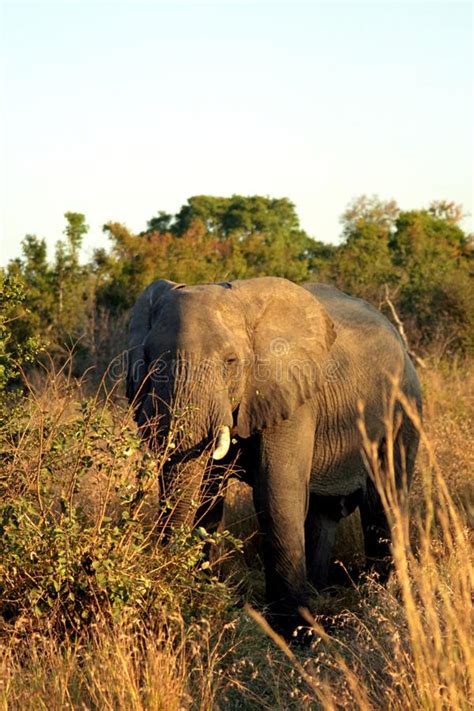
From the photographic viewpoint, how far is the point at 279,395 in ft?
23.4

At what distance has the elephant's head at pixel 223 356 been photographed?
6594mm

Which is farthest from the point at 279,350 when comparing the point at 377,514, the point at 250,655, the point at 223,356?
the point at 250,655

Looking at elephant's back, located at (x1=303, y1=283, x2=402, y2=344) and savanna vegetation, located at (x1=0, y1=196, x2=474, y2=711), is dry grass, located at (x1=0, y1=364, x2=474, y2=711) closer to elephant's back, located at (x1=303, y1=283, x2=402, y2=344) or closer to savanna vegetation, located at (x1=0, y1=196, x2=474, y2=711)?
savanna vegetation, located at (x1=0, y1=196, x2=474, y2=711)

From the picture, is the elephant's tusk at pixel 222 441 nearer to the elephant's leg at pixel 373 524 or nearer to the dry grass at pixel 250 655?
the dry grass at pixel 250 655

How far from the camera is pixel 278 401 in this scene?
7.13 metres

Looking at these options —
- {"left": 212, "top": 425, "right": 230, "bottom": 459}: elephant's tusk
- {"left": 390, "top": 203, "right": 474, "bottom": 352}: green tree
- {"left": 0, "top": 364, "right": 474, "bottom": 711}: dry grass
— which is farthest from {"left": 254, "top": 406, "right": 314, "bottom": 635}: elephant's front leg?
{"left": 390, "top": 203, "right": 474, "bottom": 352}: green tree

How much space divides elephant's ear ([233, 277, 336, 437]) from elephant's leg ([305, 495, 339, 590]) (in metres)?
0.98

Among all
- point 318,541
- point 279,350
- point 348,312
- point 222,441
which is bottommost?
point 318,541

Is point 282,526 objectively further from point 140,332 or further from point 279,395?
Answer: point 140,332

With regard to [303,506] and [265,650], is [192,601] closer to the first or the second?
[265,650]

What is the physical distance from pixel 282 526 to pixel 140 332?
1.38 m

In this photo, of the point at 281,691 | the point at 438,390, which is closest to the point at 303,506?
the point at 281,691

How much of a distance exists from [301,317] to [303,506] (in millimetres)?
1122

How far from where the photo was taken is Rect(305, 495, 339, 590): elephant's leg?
7.83 metres
